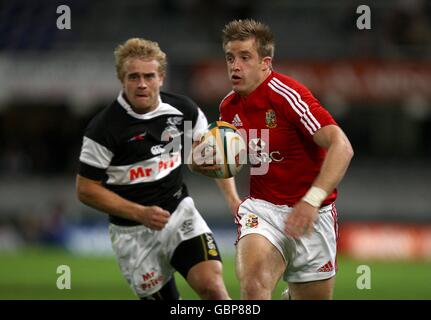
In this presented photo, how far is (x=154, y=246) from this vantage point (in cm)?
666

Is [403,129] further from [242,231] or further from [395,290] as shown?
[242,231]

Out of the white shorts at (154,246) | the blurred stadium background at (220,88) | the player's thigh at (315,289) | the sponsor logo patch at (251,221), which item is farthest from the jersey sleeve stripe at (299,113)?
the blurred stadium background at (220,88)

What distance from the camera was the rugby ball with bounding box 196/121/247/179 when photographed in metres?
6.09

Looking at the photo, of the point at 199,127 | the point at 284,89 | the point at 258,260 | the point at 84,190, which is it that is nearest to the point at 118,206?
the point at 84,190

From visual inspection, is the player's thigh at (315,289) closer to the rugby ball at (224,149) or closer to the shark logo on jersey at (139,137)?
the rugby ball at (224,149)

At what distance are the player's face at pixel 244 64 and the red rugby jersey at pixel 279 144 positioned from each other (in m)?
0.09

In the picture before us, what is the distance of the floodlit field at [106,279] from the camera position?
11.3m

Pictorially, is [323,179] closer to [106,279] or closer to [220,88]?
[106,279]

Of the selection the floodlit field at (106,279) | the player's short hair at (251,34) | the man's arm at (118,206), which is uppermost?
the player's short hair at (251,34)

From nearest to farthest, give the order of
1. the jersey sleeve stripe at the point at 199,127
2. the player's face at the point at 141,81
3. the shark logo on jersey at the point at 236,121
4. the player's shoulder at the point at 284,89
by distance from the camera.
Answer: the player's shoulder at the point at 284,89
the shark logo on jersey at the point at 236,121
the player's face at the point at 141,81
the jersey sleeve stripe at the point at 199,127

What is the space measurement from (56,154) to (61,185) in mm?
1094

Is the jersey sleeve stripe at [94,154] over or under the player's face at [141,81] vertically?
under

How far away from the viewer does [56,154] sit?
21.8m

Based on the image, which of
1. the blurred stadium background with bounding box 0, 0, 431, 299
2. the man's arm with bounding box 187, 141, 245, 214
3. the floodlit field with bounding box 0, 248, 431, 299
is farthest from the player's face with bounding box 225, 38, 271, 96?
A: the blurred stadium background with bounding box 0, 0, 431, 299
